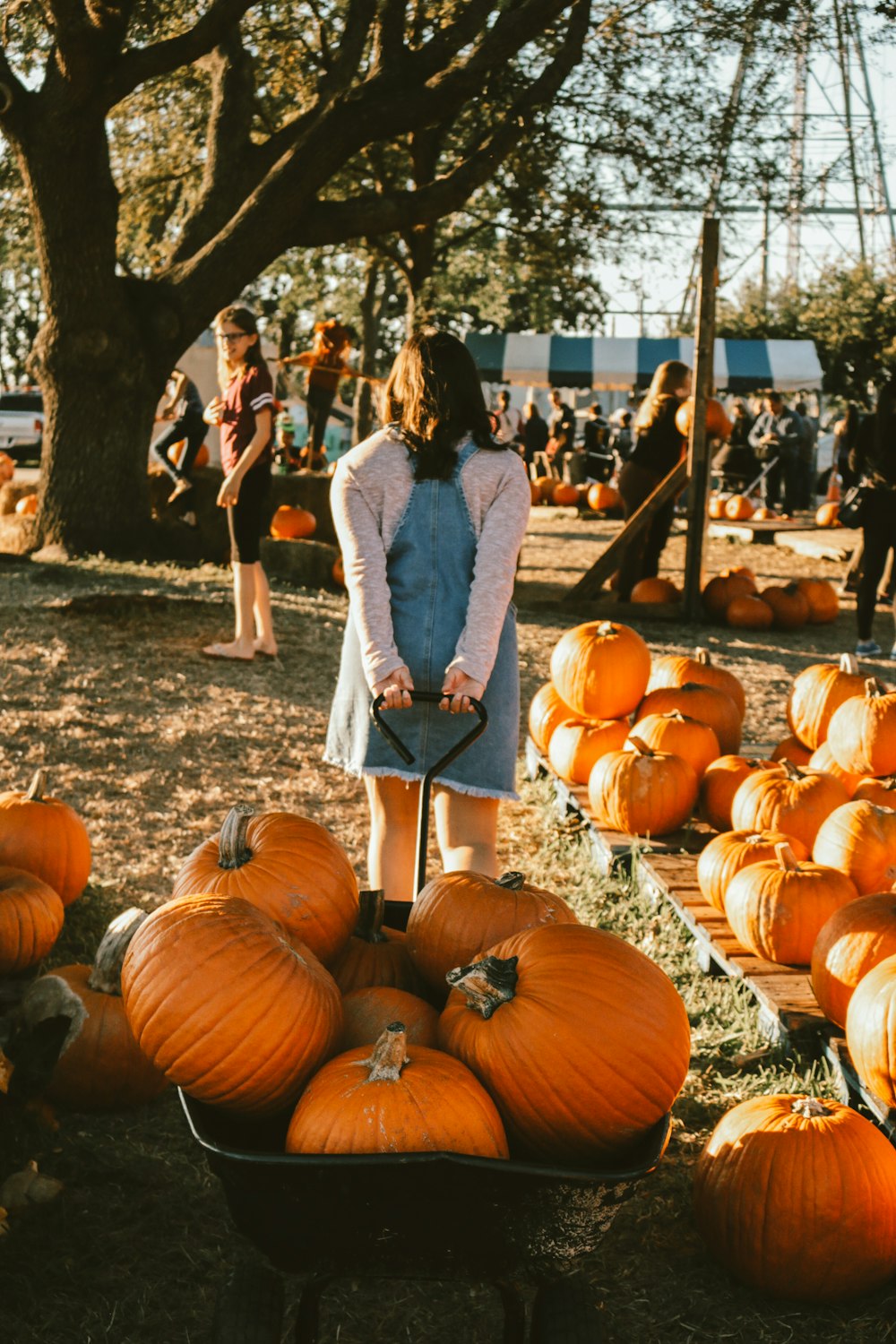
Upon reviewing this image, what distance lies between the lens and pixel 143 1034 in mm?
1889

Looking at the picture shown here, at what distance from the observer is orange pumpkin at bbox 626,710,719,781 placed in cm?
489

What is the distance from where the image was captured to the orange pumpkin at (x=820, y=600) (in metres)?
10.5

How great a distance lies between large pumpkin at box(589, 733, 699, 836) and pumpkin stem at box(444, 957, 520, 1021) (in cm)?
279

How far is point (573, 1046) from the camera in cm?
182

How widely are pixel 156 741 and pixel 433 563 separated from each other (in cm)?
339

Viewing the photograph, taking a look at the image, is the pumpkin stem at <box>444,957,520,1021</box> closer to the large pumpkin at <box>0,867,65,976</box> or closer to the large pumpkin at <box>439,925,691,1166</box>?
the large pumpkin at <box>439,925,691,1166</box>

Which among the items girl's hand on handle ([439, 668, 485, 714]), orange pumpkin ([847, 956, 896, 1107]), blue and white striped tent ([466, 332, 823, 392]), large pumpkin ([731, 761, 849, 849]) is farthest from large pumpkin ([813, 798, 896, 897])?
blue and white striped tent ([466, 332, 823, 392])

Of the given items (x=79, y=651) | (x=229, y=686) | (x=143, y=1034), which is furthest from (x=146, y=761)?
(x=143, y=1034)

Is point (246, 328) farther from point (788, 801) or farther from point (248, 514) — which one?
point (788, 801)

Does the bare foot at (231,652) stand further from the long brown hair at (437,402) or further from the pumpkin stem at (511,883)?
the pumpkin stem at (511,883)

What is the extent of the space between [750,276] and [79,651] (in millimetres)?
42753

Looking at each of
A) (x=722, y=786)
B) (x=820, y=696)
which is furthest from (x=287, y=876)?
(x=820, y=696)

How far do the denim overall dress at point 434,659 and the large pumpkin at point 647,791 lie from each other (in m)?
1.27

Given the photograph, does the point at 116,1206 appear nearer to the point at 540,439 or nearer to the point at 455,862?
the point at 455,862
